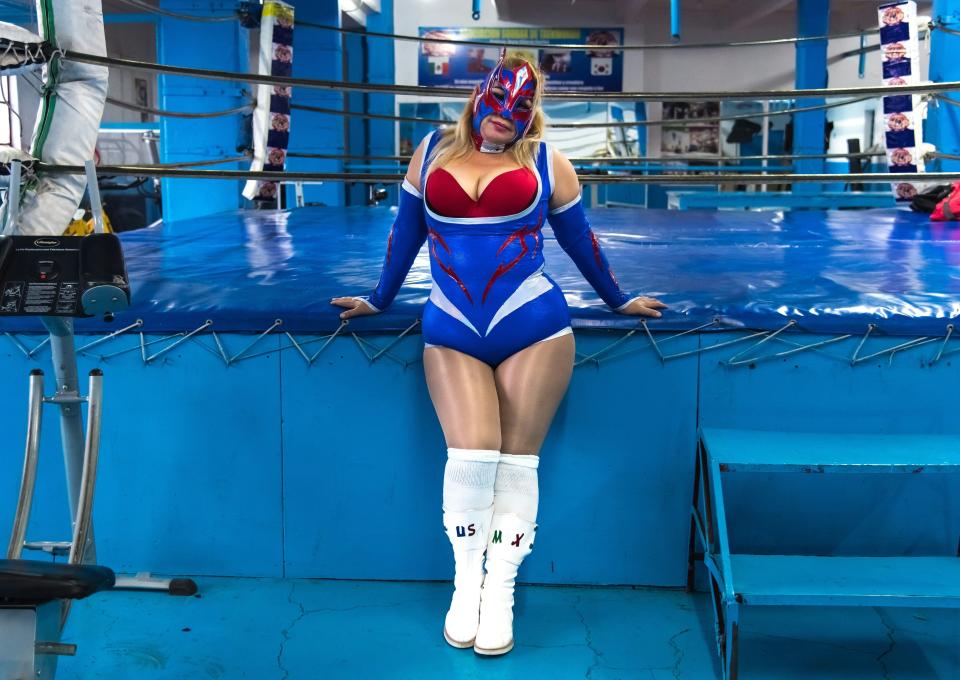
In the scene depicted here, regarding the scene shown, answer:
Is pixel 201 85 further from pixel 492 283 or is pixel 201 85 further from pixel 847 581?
pixel 847 581

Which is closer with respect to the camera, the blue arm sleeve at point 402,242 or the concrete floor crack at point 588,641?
the concrete floor crack at point 588,641

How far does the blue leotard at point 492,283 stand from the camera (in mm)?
1789

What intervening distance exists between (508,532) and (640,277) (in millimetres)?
937

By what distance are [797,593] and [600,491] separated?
572 mm

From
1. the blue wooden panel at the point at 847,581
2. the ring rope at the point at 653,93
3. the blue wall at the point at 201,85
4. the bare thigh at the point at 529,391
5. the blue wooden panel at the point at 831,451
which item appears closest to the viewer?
the blue wooden panel at the point at 847,581

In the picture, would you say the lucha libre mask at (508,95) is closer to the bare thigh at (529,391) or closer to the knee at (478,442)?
the bare thigh at (529,391)

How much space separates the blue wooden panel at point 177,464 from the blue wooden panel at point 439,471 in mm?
66

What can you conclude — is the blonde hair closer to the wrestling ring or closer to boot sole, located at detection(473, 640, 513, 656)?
the wrestling ring

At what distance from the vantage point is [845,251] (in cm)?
296

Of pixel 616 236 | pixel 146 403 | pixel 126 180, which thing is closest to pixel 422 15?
pixel 126 180

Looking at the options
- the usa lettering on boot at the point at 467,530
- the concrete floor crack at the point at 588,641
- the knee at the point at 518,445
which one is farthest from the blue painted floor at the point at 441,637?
the knee at the point at 518,445

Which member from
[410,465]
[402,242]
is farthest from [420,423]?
[402,242]

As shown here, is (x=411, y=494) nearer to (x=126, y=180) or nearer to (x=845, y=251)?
(x=845, y=251)

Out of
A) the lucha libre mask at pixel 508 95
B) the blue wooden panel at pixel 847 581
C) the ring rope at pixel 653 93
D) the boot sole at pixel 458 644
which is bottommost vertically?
the boot sole at pixel 458 644
